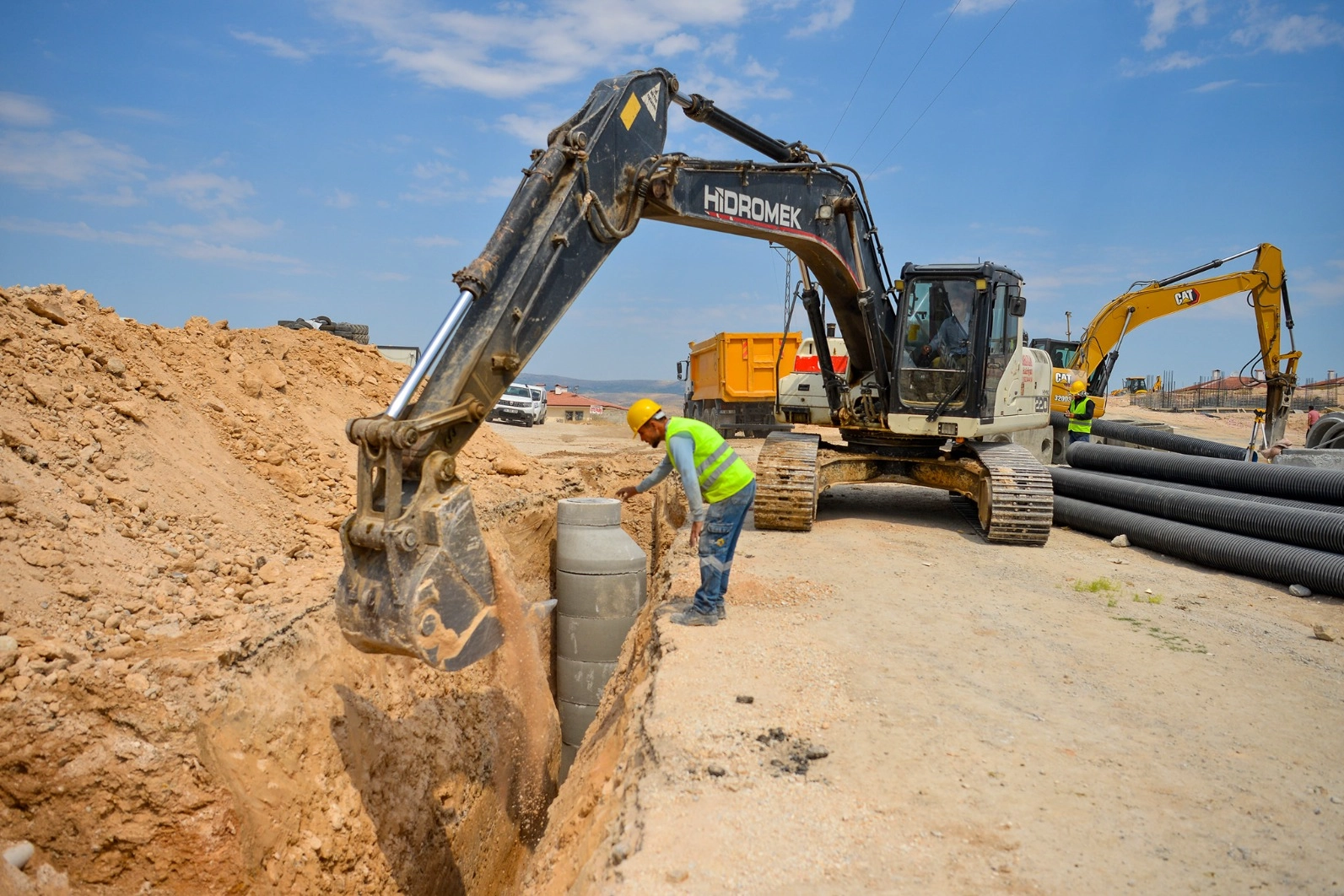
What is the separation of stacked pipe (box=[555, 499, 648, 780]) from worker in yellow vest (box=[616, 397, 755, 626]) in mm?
3195

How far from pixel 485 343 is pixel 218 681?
94.2 inches

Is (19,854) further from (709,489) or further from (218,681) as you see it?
(709,489)

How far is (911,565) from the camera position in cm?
836

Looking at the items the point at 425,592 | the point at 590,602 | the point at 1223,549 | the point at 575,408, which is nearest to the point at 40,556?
the point at 425,592

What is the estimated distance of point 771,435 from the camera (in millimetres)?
10734

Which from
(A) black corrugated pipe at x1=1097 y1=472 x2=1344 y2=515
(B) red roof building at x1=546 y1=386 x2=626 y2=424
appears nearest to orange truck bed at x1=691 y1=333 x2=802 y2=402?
(A) black corrugated pipe at x1=1097 y1=472 x2=1344 y2=515

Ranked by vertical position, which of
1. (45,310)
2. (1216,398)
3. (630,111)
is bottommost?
(1216,398)

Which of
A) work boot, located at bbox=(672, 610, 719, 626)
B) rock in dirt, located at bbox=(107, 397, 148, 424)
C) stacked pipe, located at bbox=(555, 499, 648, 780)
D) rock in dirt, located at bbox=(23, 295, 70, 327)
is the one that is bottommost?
stacked pipe, located at bbox=(555, 499, 648, 780)

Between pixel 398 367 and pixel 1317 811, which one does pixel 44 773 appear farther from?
pixel 398 367

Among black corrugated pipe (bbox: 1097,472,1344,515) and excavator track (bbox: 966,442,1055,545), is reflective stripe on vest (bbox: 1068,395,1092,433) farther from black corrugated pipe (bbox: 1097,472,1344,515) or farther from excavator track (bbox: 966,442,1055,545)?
excavator track (bbox: 966,442,1055,545)

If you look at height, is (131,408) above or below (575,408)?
above

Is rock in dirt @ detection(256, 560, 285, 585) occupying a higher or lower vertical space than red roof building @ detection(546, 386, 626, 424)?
lower

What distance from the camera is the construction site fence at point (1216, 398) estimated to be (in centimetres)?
4084

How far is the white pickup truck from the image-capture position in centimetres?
2792
